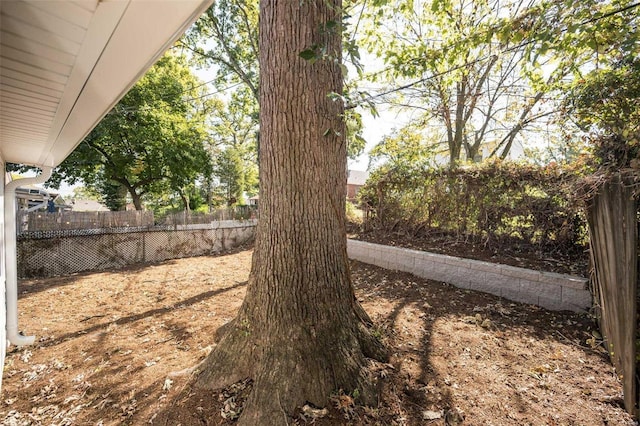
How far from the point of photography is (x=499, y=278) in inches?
151

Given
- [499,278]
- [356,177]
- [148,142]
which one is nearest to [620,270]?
[499,278]

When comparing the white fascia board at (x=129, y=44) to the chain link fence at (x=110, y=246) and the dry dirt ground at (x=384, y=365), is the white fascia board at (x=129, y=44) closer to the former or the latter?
the dry dirt ground at (x=384, y=365)

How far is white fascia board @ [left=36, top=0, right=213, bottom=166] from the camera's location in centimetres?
83

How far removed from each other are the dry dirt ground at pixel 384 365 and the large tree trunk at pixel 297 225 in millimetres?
240

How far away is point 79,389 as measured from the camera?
2.30 m

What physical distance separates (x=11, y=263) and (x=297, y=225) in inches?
144

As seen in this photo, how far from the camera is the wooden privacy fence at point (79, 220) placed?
6.05 meters

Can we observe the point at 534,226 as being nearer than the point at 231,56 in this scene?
Yes

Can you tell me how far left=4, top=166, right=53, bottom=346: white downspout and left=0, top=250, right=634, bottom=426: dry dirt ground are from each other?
26cm

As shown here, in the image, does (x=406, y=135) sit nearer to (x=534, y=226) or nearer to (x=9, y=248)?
(x=534, y=226)

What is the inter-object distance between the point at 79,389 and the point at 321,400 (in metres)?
2.19

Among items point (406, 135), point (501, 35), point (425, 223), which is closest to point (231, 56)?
point (406, 135)

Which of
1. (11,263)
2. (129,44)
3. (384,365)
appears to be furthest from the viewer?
(11,263)

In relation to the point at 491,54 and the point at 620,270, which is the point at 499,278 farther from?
the point at 491,54
